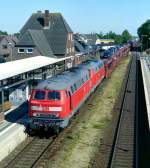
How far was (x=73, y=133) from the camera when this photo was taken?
21719 millimetres

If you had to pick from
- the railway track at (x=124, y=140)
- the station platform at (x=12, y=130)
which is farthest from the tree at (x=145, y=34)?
the station platform at (x=12, y=130)

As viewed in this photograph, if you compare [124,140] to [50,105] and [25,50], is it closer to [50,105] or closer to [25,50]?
[50,105]

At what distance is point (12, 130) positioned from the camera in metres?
20.6

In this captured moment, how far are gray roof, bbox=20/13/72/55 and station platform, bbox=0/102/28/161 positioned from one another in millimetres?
37041

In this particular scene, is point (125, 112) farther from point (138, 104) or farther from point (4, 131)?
point (4, 131)

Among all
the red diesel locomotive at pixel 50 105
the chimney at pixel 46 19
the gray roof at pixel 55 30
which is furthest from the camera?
the chimney at pixel 46 19

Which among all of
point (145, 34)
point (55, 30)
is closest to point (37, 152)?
point (55, 30)

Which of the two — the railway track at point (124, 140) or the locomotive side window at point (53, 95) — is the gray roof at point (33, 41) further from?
the locomotive side window at point (53, 95)

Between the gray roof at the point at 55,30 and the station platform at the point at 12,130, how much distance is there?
3704 centimetres

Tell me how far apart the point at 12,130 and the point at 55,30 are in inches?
1778

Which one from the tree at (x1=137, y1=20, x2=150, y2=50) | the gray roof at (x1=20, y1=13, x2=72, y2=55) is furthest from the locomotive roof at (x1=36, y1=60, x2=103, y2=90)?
the tree at (x1=137, y1=20, x2=150, y2=50)

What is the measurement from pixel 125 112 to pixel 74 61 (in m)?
27.1

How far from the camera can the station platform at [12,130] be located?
59.4 feet

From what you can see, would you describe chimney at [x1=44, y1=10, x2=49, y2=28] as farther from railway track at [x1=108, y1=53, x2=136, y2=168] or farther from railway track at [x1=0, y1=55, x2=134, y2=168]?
railway track at [x1=0, y1=55, x2=134, y2=168]
